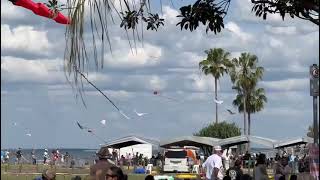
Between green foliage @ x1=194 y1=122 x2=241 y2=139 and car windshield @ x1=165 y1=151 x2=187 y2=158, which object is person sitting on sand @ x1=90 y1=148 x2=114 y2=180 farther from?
green foliage @ x1=194 y1=122 x2=241 y2=139

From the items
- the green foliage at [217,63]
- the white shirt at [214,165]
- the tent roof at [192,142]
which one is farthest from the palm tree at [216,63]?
the white shirt at [214,165]

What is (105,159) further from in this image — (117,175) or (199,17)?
(199,17)

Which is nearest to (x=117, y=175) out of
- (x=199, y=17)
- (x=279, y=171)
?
(x=199, y=17)

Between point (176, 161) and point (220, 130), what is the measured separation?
36145mm

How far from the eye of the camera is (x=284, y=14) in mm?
7805

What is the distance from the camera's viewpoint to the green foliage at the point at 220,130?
78.2m

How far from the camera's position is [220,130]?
79062 mm

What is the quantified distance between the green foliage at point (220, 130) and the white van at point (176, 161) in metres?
33.9

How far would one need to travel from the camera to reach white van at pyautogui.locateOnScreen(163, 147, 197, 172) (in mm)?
43000

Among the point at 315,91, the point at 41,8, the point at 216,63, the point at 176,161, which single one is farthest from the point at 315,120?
the point at 216,63

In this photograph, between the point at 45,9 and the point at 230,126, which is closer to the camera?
the point at 45,9

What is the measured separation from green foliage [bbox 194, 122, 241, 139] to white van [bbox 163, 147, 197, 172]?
33.9 meters

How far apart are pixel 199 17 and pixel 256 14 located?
87cm

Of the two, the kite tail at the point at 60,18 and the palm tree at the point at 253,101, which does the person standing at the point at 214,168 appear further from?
the palm tree at the point at 253,101
